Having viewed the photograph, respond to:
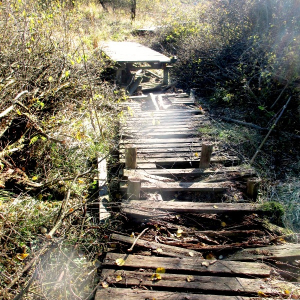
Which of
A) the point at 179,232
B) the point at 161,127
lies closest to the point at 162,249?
the point at 179,232

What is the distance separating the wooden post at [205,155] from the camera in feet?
13.9

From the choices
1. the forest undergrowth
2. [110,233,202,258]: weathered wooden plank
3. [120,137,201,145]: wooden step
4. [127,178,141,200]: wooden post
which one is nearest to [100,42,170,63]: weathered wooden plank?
the forest undergrowth

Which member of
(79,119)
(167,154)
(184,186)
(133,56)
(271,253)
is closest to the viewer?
(271,253)

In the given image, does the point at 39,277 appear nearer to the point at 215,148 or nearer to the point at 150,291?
the point at 150,291

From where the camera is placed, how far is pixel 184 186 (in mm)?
4039

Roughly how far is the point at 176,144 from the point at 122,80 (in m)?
4.65

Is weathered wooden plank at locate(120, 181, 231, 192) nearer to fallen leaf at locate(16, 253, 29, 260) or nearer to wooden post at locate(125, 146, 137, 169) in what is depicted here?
wooden post at locate(125, 146, 137, 169)

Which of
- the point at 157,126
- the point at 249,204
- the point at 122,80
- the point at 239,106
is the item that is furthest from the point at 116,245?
the point at 122,80

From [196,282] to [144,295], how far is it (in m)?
0.54

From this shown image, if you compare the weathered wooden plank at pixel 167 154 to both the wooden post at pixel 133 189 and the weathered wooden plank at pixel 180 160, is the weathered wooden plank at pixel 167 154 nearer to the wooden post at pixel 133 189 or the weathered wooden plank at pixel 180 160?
the weathered wooden plank at pixel 180 160

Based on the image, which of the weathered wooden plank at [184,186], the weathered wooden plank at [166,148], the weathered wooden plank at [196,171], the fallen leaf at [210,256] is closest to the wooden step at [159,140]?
the weathered wooden plank at [166,148]

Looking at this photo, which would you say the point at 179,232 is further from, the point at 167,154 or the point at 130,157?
the point at 167,154

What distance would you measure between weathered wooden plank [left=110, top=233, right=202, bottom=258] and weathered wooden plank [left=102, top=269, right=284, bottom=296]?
0.32 meters

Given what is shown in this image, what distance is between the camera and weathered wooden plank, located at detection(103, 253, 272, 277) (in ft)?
9.25
